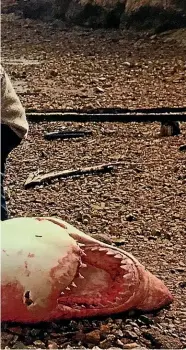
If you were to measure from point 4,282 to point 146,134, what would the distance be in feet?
13.6

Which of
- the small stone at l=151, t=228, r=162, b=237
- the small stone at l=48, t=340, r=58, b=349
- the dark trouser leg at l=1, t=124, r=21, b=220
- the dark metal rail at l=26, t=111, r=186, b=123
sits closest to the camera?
the small stone at l=48, t=340, r=58, b=349

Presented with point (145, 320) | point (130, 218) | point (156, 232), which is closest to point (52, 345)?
point (145, 320)

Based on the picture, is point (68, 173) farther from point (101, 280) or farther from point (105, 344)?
point (105, 344)

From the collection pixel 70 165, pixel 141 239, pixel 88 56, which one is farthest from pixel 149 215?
pixel 88 56

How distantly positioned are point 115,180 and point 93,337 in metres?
2.63

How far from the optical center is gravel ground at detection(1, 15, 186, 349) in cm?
380

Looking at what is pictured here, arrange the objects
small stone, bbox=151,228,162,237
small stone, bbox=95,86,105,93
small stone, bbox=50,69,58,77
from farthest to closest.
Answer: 1. small stone, bbox=50,69,58,77
2. small stone, bbox=95,86,105,93
3. small stone, bbox=151,228,162,237

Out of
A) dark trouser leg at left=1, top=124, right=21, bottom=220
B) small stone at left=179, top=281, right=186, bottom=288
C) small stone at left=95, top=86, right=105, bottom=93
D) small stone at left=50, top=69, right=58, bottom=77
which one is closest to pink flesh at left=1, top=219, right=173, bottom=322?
small stone at left=179, top=281, right=186, bottom=288

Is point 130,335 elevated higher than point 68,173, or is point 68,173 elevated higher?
point 130,335

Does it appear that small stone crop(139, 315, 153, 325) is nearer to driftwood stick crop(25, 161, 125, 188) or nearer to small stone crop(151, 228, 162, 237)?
small stone crop(151, 228, 162, 237)

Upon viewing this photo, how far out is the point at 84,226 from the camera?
530 cm

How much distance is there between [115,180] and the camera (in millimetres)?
6266

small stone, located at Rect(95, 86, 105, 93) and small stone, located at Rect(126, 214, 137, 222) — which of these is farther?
small stone, located at Rect(95, 86, 105, 93)

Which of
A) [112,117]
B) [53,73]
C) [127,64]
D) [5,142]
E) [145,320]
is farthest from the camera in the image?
[127,64]
